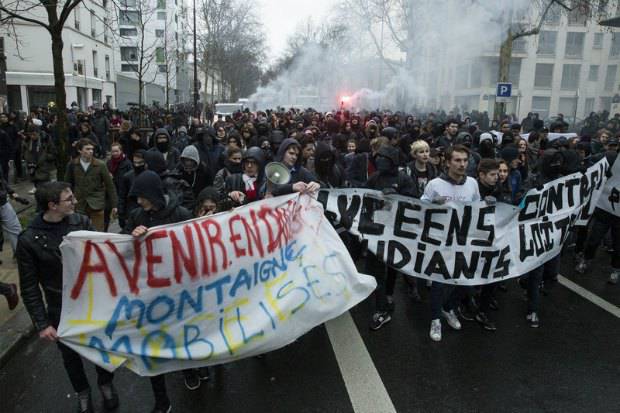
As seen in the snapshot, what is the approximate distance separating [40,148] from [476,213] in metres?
8.30

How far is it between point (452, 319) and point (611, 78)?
4926 centimetres

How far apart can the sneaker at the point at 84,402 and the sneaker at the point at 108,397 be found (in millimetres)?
88

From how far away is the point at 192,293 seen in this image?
3.18 meters

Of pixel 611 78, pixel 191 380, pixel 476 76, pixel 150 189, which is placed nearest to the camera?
pixel 150 189

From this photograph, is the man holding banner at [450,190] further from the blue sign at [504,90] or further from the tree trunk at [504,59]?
the tree trunk at [504,59]

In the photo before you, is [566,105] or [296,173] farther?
[566,105]

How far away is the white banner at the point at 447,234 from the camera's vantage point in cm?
442

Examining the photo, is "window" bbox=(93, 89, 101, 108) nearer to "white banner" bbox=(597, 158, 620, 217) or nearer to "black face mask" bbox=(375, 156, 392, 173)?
"black face mask" bbox=(375, 156, 392, 173)

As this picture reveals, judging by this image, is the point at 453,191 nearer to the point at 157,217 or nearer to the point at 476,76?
the point at 157,217

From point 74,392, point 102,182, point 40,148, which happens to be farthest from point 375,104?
point 74,392

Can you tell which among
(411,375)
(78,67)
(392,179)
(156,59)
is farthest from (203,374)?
(156,59)

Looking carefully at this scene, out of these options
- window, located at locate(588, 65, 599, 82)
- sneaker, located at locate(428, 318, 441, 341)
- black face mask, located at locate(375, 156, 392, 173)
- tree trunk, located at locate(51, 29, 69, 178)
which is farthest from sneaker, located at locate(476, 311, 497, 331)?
window, located at locate(588, 65, 599, 82)

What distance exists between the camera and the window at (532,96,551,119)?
46469 mm

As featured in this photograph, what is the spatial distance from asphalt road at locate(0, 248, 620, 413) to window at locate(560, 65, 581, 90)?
159 ft
